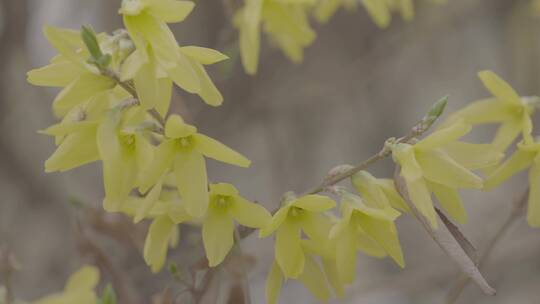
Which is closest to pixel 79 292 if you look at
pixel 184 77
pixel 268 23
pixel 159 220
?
pixel 159 220

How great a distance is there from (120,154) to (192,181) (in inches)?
4.2

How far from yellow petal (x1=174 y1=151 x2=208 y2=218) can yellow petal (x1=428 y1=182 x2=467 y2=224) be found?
0.34 m

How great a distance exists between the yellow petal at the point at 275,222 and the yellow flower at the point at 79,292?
29 cm

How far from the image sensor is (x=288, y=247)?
1.08m

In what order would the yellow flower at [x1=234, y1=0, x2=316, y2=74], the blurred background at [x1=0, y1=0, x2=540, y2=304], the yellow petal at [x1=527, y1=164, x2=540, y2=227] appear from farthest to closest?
the blurred background at [x1=0, y1=0, x2=540, y2=304]
the yellow flower at [x1=234, y1=0, x2=316, y2=74]
the yellow petal at [x1=527, y1=164, x2=540, y2=227]

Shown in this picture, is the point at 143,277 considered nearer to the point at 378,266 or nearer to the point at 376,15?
the point at 376,15

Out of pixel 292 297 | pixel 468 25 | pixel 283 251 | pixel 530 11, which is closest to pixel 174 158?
pixel 283 251

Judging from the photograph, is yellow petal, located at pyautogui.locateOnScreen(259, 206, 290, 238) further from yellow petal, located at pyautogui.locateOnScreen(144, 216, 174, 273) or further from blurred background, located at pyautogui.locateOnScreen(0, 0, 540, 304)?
blurred background, located at pyautogui.locateOnScreen(0, 0, 540, 304)

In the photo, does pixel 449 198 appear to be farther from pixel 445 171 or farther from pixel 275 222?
pixel 275 222

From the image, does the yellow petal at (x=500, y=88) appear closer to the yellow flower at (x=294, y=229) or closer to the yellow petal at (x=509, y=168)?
the yellow petal at (x=509, y=168)

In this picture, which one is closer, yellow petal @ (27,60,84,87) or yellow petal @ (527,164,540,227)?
yellow petal @ (27,60,84,87)

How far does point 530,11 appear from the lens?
3.02 m

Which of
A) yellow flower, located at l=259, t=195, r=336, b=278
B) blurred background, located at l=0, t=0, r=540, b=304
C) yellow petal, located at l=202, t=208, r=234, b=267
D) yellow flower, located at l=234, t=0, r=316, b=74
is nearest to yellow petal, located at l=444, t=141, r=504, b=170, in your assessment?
yellow flower, located at l=259, t=195, r=336, b=278

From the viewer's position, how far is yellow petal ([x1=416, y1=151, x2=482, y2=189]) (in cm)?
103
